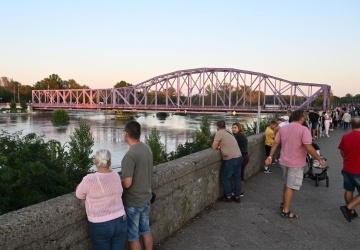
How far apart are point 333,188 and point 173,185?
4288mm

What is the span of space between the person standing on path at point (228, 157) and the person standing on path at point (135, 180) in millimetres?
2454

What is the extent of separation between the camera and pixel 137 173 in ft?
10.9

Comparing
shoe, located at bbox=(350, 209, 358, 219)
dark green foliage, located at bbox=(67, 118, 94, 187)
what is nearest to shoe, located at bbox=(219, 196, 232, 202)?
shoe, located at bbox=(350, 209, 358, 219)

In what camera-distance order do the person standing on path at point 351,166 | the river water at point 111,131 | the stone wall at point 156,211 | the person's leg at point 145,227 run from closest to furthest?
1. the stone wall at point 156,211
2. the person's leg at point 145,227
3. the person standing on path at point 351,166
4. the river water at point 111,131

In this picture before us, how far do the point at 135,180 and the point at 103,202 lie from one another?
519 mm

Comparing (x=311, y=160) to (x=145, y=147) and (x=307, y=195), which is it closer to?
(x=307, y=195)

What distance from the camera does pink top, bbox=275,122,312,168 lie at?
4930 mm

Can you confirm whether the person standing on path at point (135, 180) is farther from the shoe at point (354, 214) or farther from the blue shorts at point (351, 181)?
the shoe at point (354, 214)

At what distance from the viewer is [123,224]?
3.11 metres

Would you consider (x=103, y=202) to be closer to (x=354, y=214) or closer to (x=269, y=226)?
(x=269, y=226)

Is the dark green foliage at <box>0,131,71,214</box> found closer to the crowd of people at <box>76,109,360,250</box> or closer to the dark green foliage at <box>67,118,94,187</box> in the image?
the crowd of people at <box>76,109,360,250</box>

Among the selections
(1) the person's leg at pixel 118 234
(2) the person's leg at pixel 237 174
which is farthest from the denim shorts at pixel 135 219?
(2) the person's leg at pixel 237 174

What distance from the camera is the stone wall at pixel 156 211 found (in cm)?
248

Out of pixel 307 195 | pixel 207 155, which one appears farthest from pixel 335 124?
pixel 207 155
